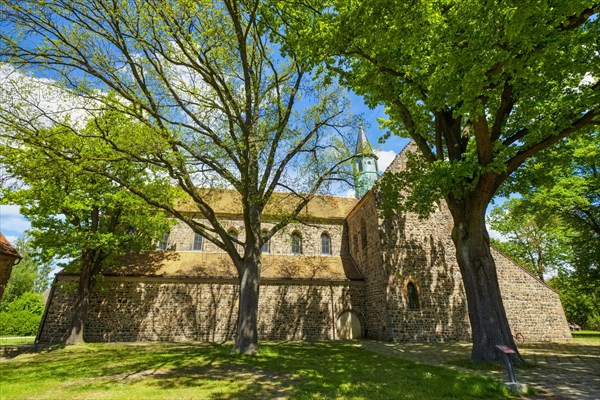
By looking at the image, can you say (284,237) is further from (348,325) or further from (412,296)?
(412,296)

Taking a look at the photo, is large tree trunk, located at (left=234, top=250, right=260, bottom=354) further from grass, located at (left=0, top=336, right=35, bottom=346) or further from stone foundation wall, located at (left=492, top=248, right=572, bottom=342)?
grass, located at (left=0, top=336, right=35, bottom=346)

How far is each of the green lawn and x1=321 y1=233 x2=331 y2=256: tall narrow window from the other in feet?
38.4

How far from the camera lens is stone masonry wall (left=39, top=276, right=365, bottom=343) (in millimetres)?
17125

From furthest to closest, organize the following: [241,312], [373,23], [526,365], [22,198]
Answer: [22,198]
[241,312]
[526,365]
[373,23]

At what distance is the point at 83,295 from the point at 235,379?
12846 mm

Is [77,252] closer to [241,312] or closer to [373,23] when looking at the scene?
[241,312]

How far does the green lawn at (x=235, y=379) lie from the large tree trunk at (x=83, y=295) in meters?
4.78

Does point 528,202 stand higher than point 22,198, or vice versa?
point 528,202

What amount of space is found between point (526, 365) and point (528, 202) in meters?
17.8

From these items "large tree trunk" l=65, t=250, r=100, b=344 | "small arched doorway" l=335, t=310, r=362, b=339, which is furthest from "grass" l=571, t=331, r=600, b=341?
"large tree trunk" l=65, t=250, r=100, b=344

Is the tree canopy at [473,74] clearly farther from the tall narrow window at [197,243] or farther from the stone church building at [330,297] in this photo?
the tall narrow window at [197,243]

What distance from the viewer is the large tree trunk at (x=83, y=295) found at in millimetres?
15617

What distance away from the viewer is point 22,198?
1423 centimetres

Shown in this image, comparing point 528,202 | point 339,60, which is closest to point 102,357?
point 339,60
